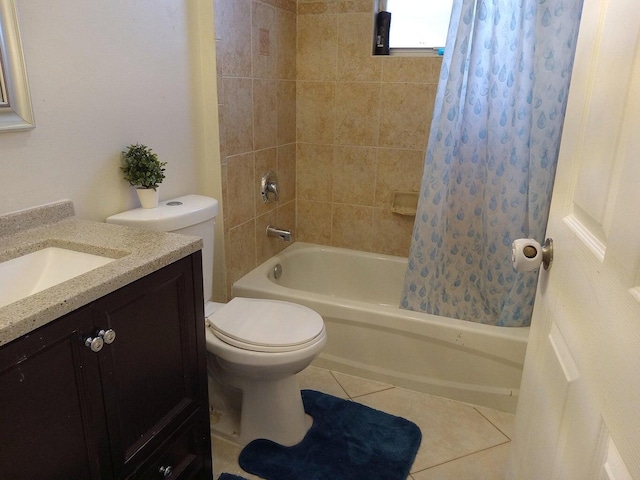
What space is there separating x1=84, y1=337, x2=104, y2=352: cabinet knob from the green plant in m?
0.76

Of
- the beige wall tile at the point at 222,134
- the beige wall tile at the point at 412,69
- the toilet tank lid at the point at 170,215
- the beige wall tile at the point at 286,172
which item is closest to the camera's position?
the toilet tank lid at the point at 170,215

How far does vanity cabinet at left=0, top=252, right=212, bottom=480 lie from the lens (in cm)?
88

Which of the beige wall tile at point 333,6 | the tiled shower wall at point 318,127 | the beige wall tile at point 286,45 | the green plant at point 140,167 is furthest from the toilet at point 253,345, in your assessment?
the beige wall tile at point 333,6

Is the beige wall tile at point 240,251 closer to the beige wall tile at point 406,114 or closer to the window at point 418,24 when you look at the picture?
the beige wall tile at point 406,114

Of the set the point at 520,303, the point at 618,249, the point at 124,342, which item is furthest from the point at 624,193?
the point at 520,303

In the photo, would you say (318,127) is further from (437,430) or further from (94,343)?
(94,343)

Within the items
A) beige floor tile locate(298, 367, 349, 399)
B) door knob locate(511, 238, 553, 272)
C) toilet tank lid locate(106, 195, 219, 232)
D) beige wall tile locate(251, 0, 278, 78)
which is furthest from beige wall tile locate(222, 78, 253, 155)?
door knob locate(511, 238, 553, 272)

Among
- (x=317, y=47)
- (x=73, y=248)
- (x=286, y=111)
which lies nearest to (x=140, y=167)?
(x=73, y=248)

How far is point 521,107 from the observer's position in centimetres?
188

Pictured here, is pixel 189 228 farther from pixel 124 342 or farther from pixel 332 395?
pixel 332 395

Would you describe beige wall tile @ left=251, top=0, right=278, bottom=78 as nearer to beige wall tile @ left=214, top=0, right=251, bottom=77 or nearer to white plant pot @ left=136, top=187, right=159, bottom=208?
beige wall tile @ left=214, top=0, right=251, bottom=77

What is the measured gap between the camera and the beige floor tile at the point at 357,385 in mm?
2127

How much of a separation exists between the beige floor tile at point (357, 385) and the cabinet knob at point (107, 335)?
51.4 inches

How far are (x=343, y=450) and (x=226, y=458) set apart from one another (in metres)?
0.43
